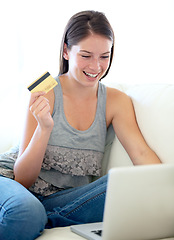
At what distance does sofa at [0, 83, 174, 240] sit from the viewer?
1.51m

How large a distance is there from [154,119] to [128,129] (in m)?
0.14

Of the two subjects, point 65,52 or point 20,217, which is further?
point 65,52

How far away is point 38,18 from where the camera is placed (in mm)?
2818

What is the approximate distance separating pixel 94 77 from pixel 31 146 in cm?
39

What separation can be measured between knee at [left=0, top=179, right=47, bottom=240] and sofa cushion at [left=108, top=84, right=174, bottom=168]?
0.52m

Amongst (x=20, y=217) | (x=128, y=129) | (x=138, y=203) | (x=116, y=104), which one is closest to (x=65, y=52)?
(x=116, y=104)

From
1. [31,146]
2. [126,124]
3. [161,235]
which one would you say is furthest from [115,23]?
[161,235]

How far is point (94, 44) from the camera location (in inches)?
63.6

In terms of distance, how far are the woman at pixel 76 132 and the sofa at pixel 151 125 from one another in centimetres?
4

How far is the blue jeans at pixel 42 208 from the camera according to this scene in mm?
1269

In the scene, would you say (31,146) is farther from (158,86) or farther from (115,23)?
(115,23)

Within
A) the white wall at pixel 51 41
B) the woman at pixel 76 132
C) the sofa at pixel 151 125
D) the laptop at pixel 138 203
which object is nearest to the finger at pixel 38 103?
the woman at pixel 76 132

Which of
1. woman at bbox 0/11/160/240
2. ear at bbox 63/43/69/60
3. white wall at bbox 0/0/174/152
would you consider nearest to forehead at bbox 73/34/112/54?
woman at bbox 0/11/160/240

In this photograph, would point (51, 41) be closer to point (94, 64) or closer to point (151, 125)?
point (94, 64)
